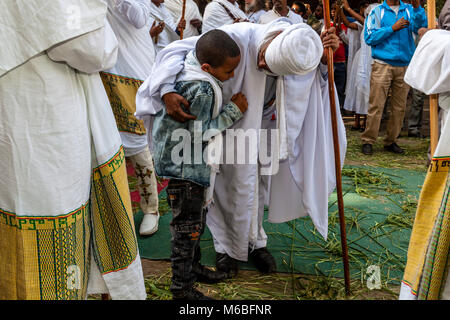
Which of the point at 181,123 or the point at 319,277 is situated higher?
the point at 181,123

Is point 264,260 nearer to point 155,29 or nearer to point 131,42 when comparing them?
point 131,42

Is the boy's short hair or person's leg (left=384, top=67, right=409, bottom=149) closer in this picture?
the boy's short hair

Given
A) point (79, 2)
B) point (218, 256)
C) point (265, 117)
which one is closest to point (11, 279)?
point (79, 2)

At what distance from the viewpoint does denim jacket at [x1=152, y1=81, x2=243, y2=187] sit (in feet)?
6.28

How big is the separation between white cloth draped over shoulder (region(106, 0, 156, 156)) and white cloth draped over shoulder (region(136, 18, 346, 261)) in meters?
0.69

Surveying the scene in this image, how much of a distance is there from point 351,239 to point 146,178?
5.53ft

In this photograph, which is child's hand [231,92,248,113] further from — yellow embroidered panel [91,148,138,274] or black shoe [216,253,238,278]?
black shoe [216,253,238,278]

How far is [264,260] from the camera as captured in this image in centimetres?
261

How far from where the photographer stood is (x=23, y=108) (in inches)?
55.8

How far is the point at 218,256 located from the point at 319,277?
2.21ft

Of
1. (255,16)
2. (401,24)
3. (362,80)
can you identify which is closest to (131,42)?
(255,16)

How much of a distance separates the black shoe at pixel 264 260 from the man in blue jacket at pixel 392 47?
11.5ft

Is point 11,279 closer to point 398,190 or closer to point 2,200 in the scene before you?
point 2,200

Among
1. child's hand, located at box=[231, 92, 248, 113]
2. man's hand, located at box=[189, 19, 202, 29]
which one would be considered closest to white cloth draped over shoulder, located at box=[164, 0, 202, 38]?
man's hand, located at box=[189, 19, 202, 29]
